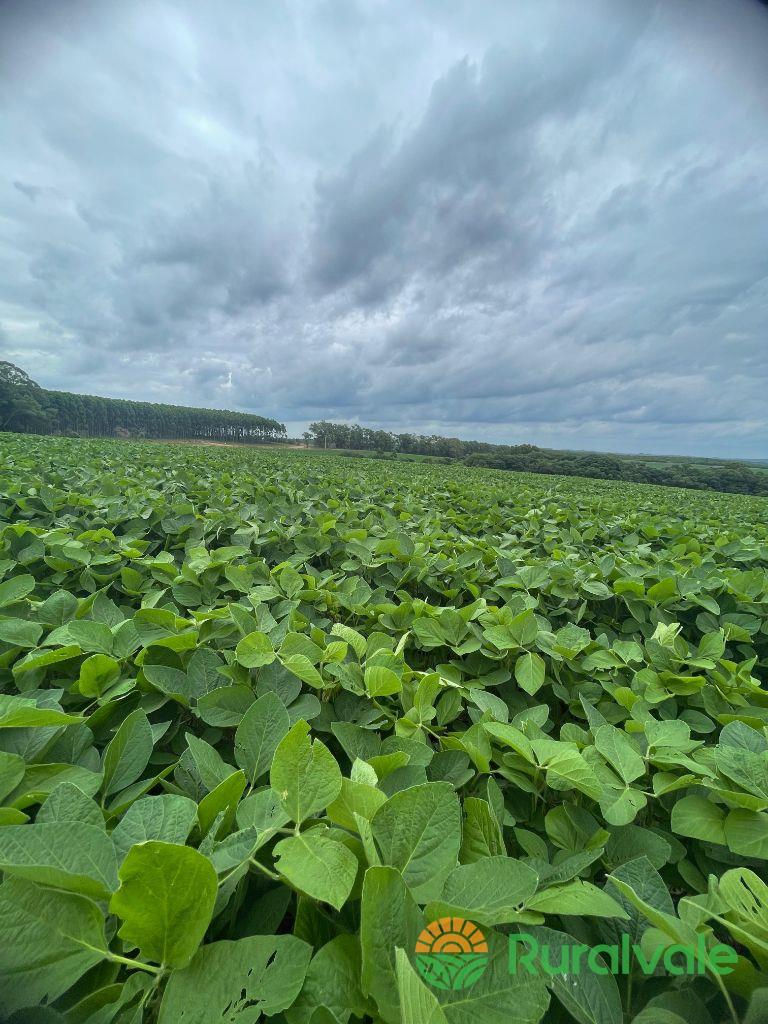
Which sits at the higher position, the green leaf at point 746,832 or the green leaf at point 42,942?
the green leaf at point 42,942

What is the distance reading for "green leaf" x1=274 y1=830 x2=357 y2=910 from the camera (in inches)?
23.2

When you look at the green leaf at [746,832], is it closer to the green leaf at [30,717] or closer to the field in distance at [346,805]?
the field in distance at [346,805]

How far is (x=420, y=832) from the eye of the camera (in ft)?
2.38

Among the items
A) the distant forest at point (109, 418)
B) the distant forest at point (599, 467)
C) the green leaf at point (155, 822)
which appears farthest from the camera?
the distant forest at point (109, 418)

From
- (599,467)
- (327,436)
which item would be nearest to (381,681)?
(599,467)

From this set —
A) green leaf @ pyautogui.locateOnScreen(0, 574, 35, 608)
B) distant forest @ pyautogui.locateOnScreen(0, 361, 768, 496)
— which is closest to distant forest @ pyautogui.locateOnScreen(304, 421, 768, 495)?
distant forest @ pyautogui.locateOnScreen(0, 361, 768, 496)

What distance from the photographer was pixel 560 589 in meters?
2.40

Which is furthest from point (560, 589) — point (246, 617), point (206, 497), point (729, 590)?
point (206, 497)

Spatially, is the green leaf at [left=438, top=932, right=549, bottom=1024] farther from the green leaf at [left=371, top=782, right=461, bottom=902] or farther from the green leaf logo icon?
the green leaf at [left=371, top=782, right=461, bottom=902]

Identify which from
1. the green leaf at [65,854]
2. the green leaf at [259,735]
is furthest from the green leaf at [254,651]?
the green leaf at [65,854]

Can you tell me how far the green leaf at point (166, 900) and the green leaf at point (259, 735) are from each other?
403 millimetres

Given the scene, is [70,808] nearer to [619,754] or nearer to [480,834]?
[480,834]

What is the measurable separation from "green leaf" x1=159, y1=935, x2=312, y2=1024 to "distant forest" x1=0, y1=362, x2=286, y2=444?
76550 millimetres

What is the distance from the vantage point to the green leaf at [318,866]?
0.59m
